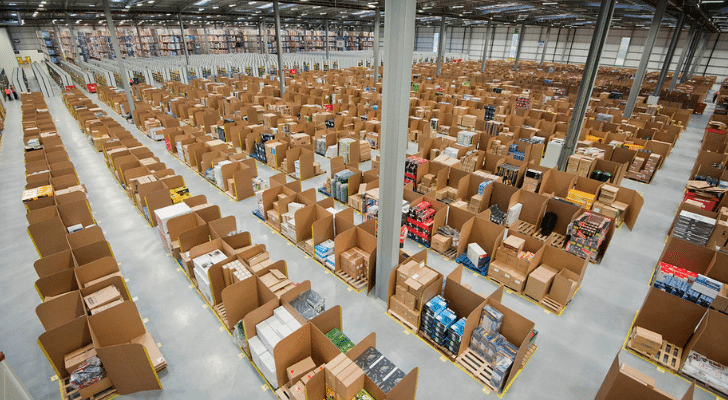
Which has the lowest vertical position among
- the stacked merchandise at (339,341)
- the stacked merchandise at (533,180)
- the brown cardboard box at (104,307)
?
the stacked merchandise at (339,341)

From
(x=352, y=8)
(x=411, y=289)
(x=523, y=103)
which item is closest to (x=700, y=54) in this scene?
(x=523, y=103)

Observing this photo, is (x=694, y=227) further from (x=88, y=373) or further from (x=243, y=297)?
(x=88, y=373)

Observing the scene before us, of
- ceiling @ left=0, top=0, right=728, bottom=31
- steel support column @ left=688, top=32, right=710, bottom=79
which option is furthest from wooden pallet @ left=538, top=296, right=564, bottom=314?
steel support column @ left=688, top=32, right=710, bottom=79

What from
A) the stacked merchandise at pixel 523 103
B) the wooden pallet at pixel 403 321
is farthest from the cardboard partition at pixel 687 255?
the stacked merchandise at pixel 523 103

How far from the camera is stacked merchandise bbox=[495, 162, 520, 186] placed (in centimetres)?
906

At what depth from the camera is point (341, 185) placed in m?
8.65

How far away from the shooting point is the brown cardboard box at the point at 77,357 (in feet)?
13.8

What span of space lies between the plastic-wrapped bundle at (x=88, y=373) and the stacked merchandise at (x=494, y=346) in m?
4.85

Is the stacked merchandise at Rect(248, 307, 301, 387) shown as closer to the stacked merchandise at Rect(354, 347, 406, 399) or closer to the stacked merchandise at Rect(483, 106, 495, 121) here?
the stacked merchandise at Rect(354, 347, 406, 399)

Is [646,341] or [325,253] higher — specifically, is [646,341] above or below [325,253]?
below

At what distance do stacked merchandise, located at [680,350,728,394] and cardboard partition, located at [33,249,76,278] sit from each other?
928cm

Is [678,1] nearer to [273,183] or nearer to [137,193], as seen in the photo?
[273,183]

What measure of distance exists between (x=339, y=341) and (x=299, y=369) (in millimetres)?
583

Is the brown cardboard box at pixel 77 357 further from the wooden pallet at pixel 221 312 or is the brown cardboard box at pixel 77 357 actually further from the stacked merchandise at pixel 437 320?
the stacked merchandise at pixel 437 320
